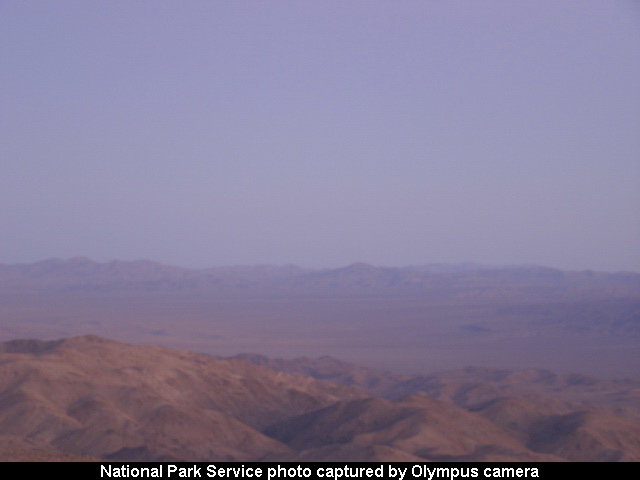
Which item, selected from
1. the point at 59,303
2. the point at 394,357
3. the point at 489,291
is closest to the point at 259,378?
the point at 394,357

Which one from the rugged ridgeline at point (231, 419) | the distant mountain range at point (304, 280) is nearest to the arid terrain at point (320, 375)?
the rugged ridgeline at point (231, 419)

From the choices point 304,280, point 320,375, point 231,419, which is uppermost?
point 304,280

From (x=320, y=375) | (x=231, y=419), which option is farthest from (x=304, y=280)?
(x=231, y=419)

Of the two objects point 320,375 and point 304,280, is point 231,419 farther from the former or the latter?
point 304,280

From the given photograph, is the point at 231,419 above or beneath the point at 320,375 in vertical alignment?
beneath

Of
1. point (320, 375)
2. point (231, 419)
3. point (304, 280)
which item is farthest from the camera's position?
point (304, 280)

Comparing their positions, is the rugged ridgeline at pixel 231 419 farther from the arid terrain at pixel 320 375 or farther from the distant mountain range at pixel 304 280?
the distant mountain range at pixel 304 280
